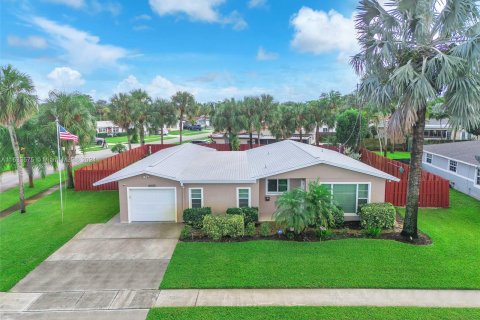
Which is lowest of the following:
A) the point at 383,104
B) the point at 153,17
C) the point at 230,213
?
the point at 230,213

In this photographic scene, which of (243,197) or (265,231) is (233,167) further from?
(265,231)

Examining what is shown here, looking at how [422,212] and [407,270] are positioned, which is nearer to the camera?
[407,270]

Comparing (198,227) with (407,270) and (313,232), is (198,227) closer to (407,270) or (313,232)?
(313,232)

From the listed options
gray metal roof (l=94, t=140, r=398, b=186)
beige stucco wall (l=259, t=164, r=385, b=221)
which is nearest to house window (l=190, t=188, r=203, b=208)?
gray metal roof (l=94, t=140, r=398, b=186)

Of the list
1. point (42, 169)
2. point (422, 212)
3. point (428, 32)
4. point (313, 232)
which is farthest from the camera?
point (42, 169)

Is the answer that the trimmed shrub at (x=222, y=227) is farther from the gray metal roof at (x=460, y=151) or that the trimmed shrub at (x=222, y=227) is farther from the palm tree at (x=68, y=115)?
the gray metal roof at (x=460, y=151)

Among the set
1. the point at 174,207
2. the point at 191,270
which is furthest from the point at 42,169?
the point at 191,270

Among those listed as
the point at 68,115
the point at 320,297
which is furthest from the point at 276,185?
the point at 68,115
